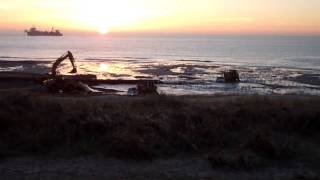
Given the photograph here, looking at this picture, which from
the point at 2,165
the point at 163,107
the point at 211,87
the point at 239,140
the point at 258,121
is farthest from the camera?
the point at 211,87

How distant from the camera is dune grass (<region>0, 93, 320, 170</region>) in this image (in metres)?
11.2

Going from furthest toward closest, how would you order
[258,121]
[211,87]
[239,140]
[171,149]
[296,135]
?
[211,87] < [258,121] < [296,135] < [239,140] < [171,149]

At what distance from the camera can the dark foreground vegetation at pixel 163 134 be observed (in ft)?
36.6

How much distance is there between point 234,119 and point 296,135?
5.31 ft

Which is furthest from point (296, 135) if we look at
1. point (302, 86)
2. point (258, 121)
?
point (302, 86)

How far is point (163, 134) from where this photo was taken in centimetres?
1203

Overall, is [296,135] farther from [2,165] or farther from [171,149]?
[2,165]

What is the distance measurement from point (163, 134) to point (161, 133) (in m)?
0.06

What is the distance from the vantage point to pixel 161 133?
12070 mm

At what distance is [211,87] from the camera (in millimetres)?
43688

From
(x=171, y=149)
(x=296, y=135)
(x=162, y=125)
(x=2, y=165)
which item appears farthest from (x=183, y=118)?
(x=2, y=165)

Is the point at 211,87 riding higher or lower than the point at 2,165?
lower

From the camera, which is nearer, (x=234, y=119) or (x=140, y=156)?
(x=140, y=156)

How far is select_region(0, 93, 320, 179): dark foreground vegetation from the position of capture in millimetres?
11148
